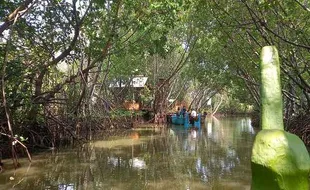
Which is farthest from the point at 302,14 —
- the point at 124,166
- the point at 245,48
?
the point at 124,166

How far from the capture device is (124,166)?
920cm

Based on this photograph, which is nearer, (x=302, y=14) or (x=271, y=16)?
(x=302, y=14)

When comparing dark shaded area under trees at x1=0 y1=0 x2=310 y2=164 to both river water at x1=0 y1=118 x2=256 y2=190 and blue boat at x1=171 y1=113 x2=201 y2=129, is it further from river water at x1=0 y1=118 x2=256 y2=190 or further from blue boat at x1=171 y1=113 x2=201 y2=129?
blue boat at x1=171 y1=113 x2=201 y2=129

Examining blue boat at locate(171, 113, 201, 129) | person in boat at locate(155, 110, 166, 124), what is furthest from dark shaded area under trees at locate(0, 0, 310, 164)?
person in boat at locate(155, 110, 166, 124)

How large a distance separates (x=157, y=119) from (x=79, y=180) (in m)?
18.5

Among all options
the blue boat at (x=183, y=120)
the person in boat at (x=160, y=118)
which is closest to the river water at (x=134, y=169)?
the blue boat at (x=183, y=120)

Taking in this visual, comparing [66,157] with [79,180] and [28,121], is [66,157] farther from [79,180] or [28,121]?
[79,180]

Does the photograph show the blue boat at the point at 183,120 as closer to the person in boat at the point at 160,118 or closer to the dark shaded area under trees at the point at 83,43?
the person in boat at the point at 160,118

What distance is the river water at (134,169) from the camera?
7122 millimetres

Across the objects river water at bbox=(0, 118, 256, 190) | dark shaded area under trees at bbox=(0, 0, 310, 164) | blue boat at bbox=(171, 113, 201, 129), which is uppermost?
dark shaded area under trees at bbox=(0, 0, 310, 164)

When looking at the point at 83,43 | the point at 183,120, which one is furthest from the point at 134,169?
the point at 183,120

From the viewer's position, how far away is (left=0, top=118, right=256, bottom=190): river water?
7122mm

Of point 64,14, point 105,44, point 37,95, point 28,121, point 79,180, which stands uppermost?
point 64,14

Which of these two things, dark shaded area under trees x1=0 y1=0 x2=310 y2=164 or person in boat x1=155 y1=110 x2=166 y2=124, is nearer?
dark shaded area under trees x1=0 y1=0 x2=310 y2=164
